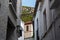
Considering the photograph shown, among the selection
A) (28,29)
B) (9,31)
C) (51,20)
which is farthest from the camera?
(28,29)

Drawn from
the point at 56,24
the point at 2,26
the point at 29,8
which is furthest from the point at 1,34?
the point at 29,8

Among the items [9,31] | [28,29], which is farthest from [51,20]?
[28,29]

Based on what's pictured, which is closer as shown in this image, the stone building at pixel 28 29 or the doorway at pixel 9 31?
the doorway at pixel 9 31

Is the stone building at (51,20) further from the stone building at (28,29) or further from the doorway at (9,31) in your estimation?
the stone building at (28,29)

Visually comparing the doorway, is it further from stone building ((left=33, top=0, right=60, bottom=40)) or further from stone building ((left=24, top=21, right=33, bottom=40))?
stone building ((left=24, top=21, right=33, bottom=40))

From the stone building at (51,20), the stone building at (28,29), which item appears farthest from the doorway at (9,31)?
the stone building at (28,29)

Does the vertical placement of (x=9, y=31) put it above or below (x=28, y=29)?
above

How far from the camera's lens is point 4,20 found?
760 cm

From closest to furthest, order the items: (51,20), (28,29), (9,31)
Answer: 1. (51,20)
2. (9,31)
3. (28,29)

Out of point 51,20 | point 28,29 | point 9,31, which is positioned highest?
point 51,20

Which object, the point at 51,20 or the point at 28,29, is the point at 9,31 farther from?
the point at 28,29

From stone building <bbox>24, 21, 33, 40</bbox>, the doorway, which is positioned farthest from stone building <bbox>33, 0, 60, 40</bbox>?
stone building <bbox>24, 21, 33, 40</bbox>

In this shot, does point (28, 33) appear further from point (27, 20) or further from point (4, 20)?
point (4, 20)

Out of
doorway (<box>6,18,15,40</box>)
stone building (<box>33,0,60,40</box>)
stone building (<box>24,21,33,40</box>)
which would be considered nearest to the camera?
stone building (<box>33,0,60,40</box>)
